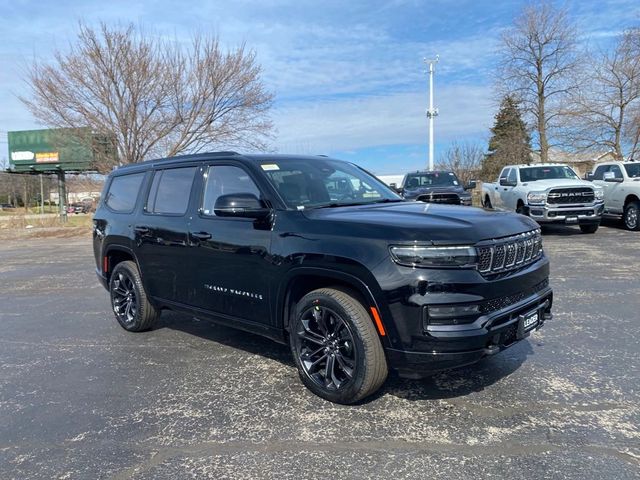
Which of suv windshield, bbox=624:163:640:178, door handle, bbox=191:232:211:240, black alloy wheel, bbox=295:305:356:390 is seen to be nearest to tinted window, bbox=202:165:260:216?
door handle, bbox=191:232:211:240

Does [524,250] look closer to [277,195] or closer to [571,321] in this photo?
[277,195]

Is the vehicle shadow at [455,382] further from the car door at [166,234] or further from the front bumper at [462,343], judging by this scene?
the car door at [166,234]

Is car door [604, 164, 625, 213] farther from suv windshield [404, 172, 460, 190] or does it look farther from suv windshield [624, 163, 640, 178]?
suv windshield [404, 172, 460, 190]

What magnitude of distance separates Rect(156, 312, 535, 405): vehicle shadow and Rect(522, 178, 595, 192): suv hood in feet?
30.5

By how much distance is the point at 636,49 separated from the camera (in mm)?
28875

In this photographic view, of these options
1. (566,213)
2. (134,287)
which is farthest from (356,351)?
(566,213)

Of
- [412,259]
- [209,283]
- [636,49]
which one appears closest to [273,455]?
Result: [412,259]

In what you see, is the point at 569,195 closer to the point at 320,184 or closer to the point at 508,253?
the point at 320,184

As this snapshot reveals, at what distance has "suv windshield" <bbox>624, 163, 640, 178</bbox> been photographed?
569 inches

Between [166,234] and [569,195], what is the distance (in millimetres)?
11395

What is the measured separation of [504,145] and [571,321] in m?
31.1

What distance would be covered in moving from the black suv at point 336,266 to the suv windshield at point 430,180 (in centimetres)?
1048

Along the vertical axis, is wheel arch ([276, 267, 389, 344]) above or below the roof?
below

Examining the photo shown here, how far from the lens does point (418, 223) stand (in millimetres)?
3363
